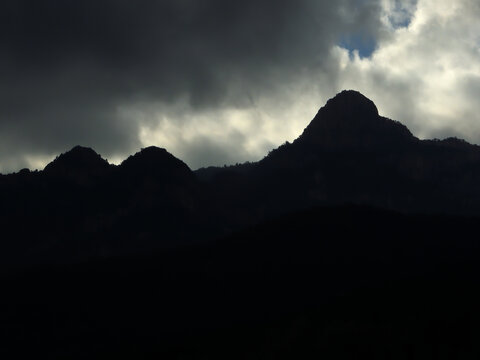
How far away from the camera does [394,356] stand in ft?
551

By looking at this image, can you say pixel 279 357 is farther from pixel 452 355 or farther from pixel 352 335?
pixel 452 355

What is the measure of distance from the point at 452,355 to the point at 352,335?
85.4ft

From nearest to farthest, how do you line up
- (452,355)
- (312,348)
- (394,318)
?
(452,355) < (312,348) < (394,318)

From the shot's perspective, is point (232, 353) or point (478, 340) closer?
point (478, 340)

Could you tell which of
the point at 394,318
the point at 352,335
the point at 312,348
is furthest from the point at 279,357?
the point at 394,318

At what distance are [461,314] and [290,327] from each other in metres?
46.1

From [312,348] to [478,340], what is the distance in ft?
133

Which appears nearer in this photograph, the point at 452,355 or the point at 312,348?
the point at 452,355

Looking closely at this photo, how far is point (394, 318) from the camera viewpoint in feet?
636

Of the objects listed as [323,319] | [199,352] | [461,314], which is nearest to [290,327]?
[323,319]

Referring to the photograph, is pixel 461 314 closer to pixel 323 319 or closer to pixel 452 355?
pixel 452 355

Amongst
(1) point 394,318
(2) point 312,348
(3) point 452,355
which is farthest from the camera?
(1) point 394,318

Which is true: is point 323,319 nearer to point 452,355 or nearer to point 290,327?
point 290,327

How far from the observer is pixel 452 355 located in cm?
16712
